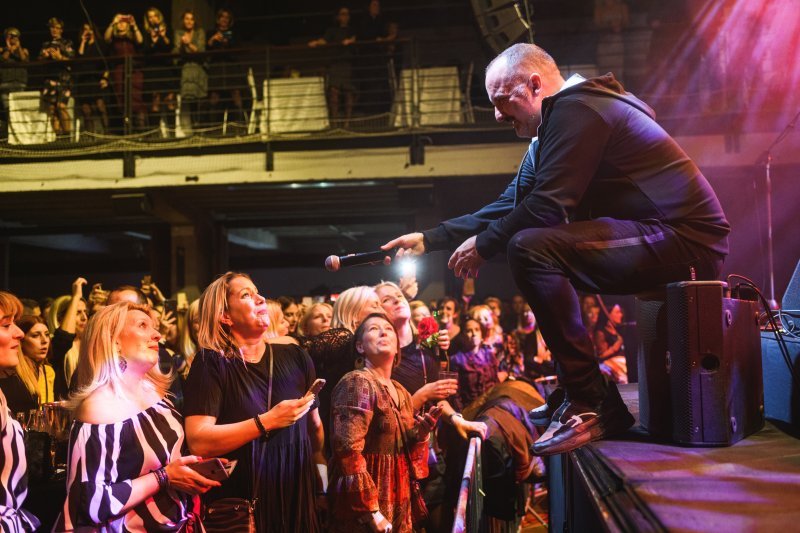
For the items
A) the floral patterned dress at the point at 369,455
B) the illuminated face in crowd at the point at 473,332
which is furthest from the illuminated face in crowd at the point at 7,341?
the illuminated face in crowd at the point at 473,332

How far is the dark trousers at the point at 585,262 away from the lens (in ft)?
7.34

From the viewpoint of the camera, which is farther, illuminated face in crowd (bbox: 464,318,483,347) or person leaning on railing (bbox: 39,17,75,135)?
person leaning on railing (bbox: 39,17,75,135)

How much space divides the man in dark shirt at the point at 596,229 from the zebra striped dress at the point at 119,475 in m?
1.41

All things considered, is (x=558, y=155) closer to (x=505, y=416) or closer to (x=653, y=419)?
(x=653, y=419)

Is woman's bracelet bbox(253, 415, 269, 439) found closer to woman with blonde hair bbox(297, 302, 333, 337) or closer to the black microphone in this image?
the black microphone

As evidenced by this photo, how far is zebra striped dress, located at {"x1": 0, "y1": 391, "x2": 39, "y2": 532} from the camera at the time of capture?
2.28m

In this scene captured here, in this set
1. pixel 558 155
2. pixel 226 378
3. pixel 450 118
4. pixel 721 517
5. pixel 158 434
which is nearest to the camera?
pixel 721 517

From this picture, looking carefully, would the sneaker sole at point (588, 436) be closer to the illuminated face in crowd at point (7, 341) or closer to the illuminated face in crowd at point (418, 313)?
the illuminated face in crowd at point (7, 341)

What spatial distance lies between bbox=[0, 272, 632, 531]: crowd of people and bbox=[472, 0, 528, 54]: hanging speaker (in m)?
3.84

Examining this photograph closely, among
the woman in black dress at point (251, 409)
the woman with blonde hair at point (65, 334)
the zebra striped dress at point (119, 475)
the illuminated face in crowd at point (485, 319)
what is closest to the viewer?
the zebra striped dress at point (119, 475)

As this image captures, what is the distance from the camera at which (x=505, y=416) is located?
4.36 metres

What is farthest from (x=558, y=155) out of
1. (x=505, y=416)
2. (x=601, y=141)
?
(x=505, y=416)

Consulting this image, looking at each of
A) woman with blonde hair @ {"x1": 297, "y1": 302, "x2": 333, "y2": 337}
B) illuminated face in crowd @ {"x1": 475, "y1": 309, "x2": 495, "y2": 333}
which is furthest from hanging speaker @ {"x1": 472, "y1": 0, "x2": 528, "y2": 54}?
woman with blonde hair @ {"x1": 297, "y1": 302, "x2": 333, "y2": 337}

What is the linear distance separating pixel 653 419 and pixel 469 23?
35.7ft
